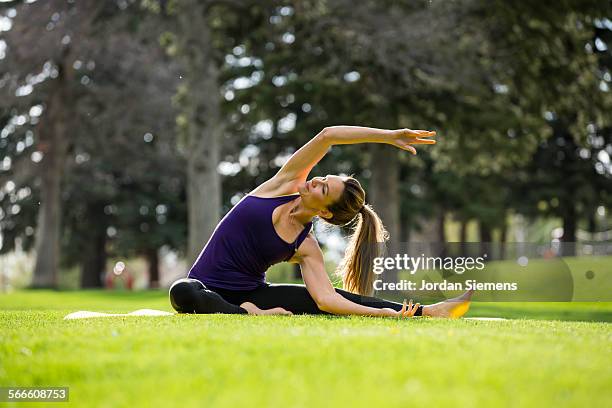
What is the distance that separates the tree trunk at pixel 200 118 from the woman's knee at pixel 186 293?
33.5 ft

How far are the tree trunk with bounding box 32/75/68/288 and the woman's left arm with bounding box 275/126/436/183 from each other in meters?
19.4

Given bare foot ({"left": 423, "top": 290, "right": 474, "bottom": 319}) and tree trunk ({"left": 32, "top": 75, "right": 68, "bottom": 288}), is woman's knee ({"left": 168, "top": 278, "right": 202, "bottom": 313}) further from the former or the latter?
tree trunk ({"left": 32, "top": 75, "right": 68, "bottom": 288})

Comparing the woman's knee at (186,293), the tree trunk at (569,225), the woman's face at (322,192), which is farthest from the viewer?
the tree trunk at (569,225)

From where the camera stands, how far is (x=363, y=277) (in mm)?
6602

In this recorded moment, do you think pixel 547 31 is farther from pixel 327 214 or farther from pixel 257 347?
pixel 257 347

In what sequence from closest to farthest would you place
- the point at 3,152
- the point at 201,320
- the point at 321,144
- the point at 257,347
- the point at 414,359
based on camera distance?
the point at 414,359 → the point at 257,347 → the point at 201,320 → the point at 321,144 → the point at 3,152

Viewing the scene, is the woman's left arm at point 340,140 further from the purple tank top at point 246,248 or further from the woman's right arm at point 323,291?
the woman's right arm at point 323,291

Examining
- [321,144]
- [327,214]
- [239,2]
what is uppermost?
[239,2]

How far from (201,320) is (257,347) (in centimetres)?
142

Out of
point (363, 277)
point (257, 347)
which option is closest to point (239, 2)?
point (363, 277)

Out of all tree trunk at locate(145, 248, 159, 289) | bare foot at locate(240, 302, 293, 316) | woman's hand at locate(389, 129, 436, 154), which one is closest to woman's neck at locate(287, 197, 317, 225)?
bare foot at locate(240, 302, 293, 316)

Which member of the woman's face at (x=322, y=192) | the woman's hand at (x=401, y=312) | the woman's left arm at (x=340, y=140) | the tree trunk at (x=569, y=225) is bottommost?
the woman's hand at (x=401, y=312)

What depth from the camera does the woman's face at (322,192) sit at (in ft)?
19.5

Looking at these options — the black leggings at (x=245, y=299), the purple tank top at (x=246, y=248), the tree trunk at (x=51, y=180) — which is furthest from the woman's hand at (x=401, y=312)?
the tree trunk at (x=51, y=180)
